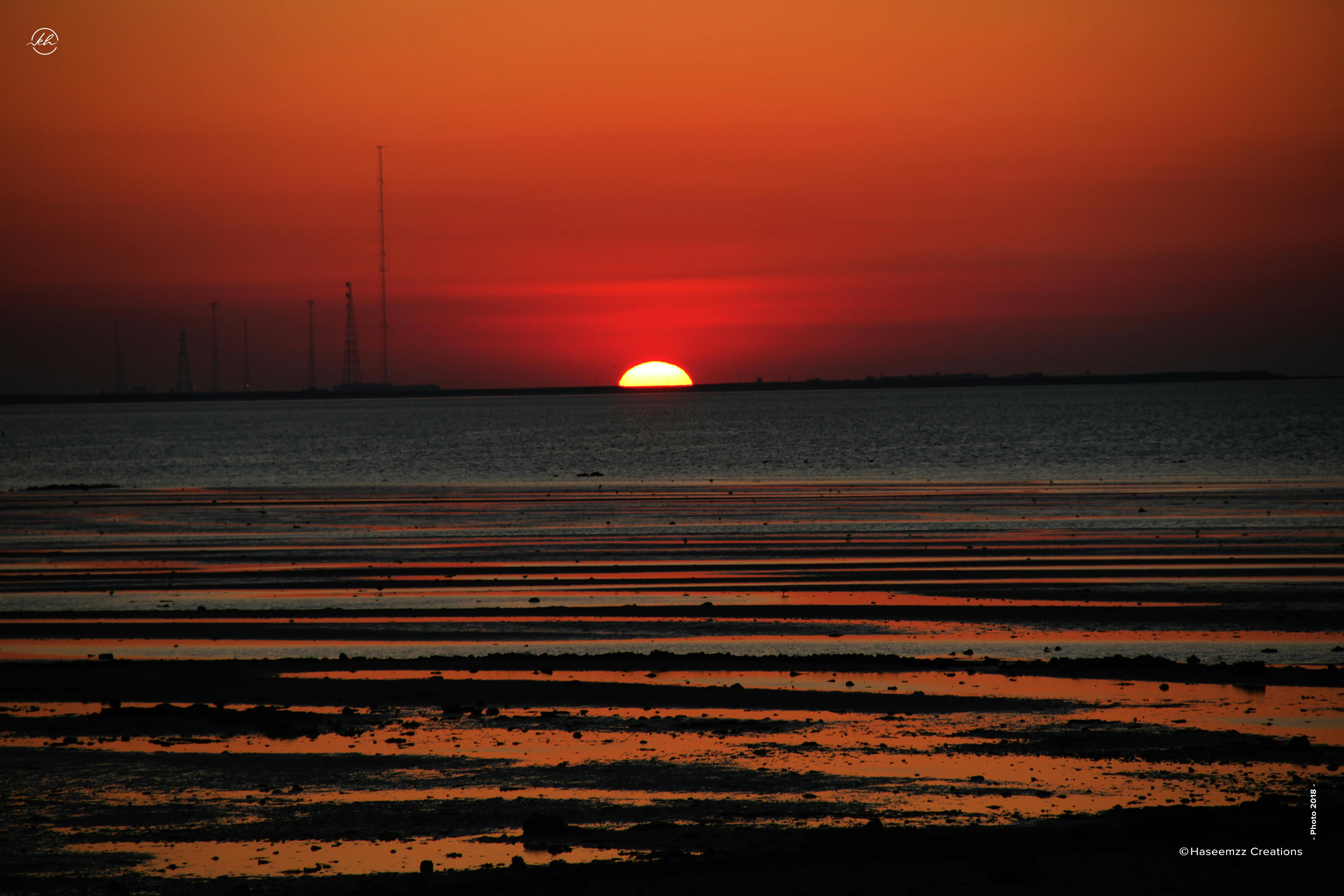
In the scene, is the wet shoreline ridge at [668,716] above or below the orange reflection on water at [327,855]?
above

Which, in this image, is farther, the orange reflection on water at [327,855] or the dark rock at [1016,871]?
the orange reflection on water at [327,855]

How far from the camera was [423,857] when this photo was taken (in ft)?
32.0

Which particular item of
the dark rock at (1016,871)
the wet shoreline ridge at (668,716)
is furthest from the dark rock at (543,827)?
the dark rock at (1016,871)

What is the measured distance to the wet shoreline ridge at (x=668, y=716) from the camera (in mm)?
9664

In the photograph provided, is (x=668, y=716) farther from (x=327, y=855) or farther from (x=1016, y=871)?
(x=1016, y=871)

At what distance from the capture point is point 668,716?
1401 centimetres

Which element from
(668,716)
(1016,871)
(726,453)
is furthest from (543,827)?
(726,453)

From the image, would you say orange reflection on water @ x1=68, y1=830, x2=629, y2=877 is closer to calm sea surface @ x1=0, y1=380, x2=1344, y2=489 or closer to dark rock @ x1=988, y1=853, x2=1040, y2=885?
dark rock @ x1=988, y1=853, x2=1040, y2=885

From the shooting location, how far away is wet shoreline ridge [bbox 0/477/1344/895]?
9664 millimetres

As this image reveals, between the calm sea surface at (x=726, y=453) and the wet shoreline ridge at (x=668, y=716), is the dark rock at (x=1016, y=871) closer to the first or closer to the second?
the wet shoreline ridge at (x=668, y=716)

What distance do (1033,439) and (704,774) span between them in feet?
327

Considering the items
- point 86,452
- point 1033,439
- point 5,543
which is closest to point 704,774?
point 5,543

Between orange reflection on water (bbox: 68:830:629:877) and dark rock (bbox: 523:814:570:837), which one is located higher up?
dark rock (bbox: 523:814:570:837)

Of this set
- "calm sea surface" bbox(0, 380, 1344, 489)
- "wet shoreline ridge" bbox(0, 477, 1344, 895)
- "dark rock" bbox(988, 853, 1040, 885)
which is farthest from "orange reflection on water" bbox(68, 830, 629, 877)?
"calm sea surface" bbox(0, 380, 1344, 489)
